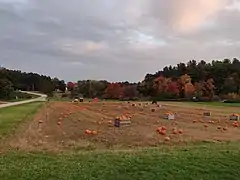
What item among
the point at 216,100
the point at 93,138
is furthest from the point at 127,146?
the point at 216,100

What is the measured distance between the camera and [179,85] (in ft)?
306

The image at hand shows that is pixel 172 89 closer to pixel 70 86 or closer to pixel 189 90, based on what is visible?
pixel 189 90

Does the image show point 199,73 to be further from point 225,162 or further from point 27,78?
point 225,162

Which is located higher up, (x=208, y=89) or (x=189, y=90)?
(x=208, y=89)

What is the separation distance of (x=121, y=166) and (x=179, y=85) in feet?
281

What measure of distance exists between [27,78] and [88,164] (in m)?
142

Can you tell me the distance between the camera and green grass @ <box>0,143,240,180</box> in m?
8.19

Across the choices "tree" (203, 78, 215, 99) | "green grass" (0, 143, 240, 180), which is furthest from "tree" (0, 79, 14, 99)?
"green grass" (0, 143, 240, 180)

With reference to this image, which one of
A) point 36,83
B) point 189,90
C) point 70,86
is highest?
point 36,83

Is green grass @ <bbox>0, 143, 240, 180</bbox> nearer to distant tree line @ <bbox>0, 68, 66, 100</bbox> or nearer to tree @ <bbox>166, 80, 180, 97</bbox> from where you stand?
tree @ <bbox>166, 80, 180, 97</bbox>

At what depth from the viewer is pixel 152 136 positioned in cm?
1619

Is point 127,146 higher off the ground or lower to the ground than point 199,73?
lower

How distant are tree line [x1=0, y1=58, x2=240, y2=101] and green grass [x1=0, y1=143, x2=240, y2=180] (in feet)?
224

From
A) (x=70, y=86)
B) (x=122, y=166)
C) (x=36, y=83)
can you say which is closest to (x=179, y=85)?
(x=70, y=86)
